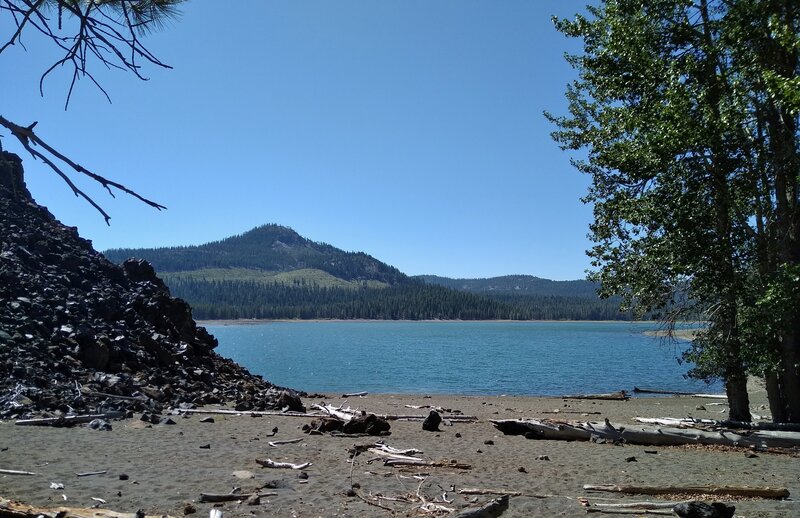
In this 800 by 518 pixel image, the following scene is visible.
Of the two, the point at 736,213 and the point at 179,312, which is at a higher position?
the point at 736,213

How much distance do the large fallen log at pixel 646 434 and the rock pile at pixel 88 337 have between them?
310 inches

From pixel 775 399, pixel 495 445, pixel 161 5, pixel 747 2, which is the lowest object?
pixel 495 445

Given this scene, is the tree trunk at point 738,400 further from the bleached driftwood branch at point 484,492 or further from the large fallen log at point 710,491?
the bleached driftwood branch at point 484,492

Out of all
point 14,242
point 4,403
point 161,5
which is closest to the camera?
point 161,5

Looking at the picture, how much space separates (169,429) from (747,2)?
1639cm

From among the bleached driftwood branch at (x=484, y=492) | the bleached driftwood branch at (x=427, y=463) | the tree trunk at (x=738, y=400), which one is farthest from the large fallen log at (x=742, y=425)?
the bleached driftwood branch at (x=484, y=492)

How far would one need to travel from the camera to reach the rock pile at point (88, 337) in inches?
663

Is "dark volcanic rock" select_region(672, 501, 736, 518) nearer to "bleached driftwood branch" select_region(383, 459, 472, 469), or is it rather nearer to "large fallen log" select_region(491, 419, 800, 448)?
"bleached driftwood branch" select_region(383, 459, 472, 469)

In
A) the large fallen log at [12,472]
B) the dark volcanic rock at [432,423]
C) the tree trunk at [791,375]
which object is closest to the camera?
the large fallen log at [12,472]

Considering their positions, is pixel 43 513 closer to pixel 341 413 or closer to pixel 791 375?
pixel 341 413

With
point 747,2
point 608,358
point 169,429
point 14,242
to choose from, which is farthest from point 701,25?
point 608,358

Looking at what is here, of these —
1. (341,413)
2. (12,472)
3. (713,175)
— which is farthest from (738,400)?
(12,472)

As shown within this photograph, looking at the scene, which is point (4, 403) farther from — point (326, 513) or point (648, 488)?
point (648, 488)

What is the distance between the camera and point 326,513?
8156 mm
